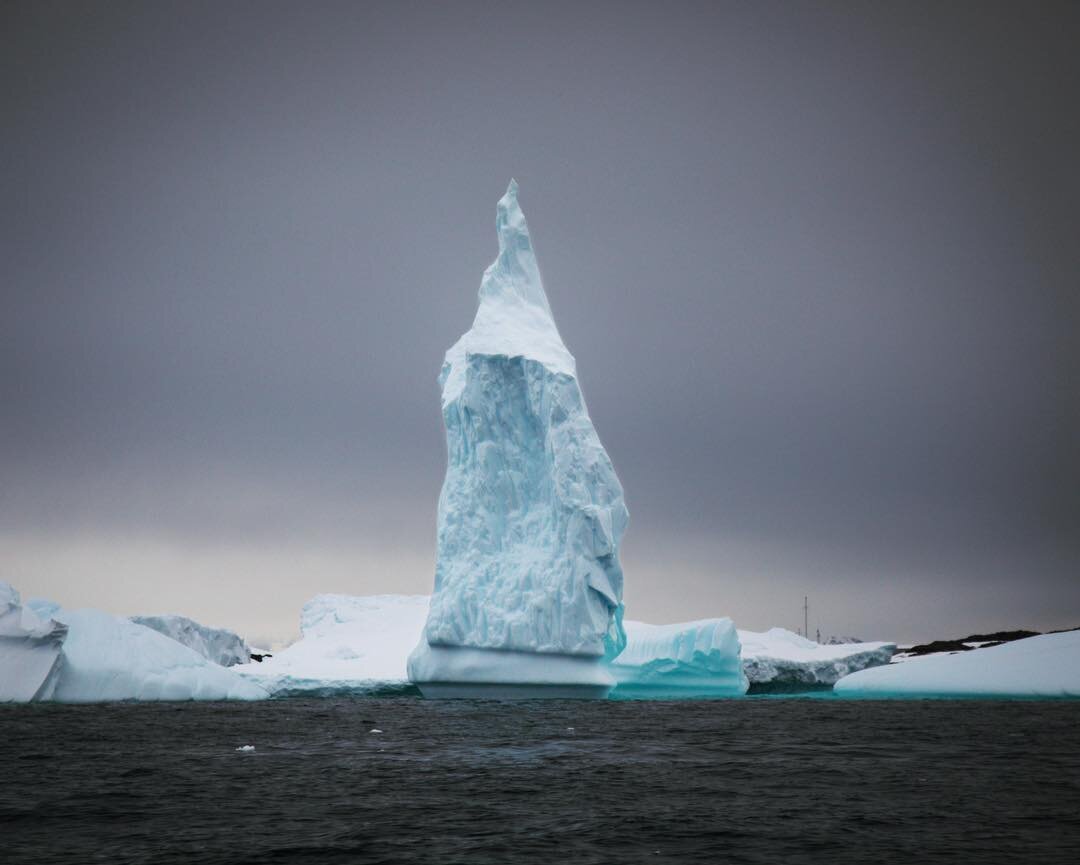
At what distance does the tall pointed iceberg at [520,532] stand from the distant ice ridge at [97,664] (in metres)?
6.72

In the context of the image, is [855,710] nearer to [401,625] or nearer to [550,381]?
[550,381]

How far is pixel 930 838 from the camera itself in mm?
10477

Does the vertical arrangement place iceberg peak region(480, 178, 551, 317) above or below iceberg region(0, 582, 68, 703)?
above

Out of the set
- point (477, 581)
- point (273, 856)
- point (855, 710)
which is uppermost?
point (477, 581)

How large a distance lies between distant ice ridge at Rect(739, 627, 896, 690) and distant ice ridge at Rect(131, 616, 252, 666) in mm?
23891

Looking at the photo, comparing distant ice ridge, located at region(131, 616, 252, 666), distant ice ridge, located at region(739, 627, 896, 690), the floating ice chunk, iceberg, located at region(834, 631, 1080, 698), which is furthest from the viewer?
distant ice ridge, located at region(739, 627, 896, 690)

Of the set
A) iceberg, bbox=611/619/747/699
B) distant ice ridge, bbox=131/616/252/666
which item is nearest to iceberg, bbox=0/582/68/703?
distant ice ridge, bbox=131/616/252/666

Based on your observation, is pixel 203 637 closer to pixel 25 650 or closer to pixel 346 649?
pixel 346 649

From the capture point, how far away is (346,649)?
4759 centimetres

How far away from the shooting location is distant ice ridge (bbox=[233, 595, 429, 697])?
42000 mm

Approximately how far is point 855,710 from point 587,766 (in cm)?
1787

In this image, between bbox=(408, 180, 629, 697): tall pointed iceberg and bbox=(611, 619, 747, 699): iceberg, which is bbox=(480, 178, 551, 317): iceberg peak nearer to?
bbox=(408, 180, 629, 697): tall pointed iceberg

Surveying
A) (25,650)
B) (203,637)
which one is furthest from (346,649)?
(25,650)

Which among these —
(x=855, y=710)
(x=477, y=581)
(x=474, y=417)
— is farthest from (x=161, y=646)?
(x=855, y=710)
